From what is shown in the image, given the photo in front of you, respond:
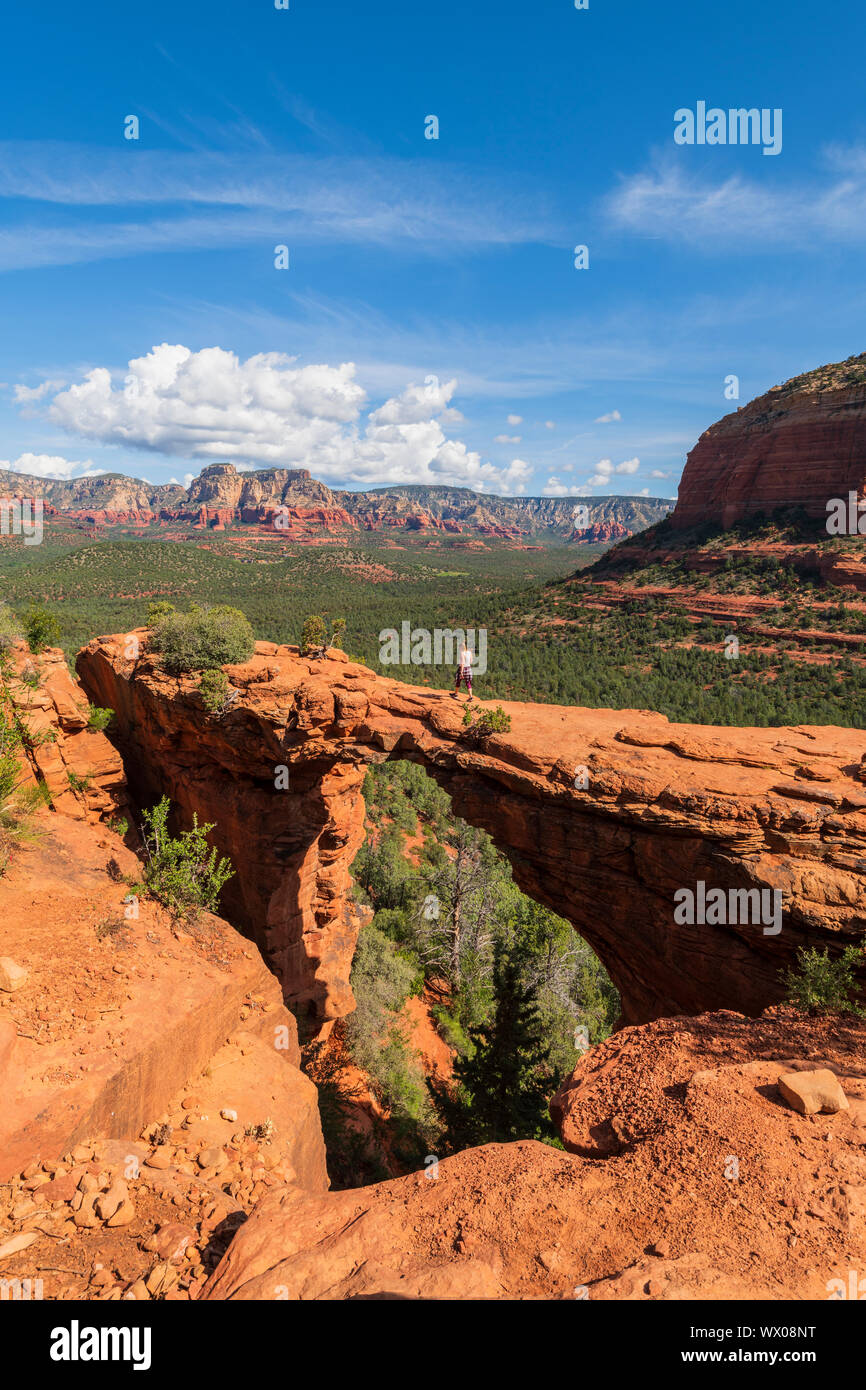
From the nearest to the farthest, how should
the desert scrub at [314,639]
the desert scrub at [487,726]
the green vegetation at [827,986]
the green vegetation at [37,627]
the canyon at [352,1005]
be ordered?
the canyon at [352,1005] < the green vegetation at [827,986] < the desert scrub at [487,726] < the green vegetation at [37,627] < the desert scrub at [314,639]

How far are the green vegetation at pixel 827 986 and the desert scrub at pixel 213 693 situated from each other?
13157 millimetres

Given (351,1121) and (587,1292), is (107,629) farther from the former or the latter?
(587,1292)

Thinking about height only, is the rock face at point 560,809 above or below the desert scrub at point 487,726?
below

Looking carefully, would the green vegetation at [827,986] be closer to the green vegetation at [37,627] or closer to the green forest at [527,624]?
the green forest at [527,624]

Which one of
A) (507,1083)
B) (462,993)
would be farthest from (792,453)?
(507,1083)

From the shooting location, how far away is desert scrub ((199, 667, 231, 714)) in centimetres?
1454

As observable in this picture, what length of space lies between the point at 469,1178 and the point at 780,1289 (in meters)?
2.42

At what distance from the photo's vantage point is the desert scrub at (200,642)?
15.6 m

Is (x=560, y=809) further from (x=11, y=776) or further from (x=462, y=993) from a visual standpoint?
(x=462, y=993)

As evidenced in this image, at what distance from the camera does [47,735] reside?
39.9ft

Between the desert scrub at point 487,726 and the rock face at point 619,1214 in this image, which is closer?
the rock face at point 619,1214

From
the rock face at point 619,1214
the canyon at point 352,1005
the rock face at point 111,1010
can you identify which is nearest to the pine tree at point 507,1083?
the canyon at point 352,1005

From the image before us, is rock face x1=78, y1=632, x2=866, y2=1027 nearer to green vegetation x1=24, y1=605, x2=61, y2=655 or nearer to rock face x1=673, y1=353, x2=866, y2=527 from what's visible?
green vegetation x1=24, y1=605, x2=61, y2=655

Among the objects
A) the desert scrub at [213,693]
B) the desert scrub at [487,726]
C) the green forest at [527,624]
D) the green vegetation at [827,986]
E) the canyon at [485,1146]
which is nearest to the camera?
the canyon at [485,1146]
